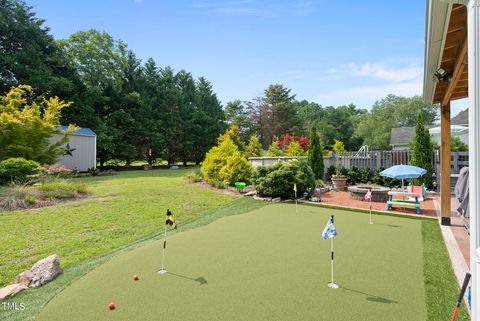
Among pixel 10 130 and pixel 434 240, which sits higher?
pixel 10 130

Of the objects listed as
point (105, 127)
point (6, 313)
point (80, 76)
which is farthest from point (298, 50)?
point (80, 76)

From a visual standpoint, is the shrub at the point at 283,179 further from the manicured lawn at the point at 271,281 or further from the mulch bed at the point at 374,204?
the manicured lawn at the point at 271,281

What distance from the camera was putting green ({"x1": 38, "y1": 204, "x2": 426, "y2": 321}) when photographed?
2.65 m

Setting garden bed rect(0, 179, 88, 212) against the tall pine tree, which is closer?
garden bed rect(0, 179, 88, 212)

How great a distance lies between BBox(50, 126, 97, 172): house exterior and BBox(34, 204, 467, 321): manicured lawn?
1605 centimetres

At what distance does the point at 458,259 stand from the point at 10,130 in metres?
15.8

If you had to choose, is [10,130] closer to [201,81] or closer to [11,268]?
[11,268]

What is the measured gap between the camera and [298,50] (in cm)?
975

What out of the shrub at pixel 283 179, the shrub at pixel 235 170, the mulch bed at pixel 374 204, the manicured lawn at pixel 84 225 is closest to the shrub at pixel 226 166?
the shrub at pixel 235 170

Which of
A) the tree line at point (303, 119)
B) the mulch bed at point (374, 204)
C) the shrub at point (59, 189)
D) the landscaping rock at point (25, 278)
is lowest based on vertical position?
the landscaping rock at point (25, 278)

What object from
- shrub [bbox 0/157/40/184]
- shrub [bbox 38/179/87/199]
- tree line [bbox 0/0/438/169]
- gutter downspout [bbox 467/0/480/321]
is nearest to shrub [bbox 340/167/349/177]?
tree line [bbox 0/0/438/169]

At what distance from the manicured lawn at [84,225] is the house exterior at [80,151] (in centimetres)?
1074

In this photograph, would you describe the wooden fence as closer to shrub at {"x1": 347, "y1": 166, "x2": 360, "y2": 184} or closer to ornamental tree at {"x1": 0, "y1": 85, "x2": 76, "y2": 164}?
shrub at {"x1": 347, "y1": 166, "x2": 360, "y2": 184}

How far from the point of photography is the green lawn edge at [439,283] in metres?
2.60
